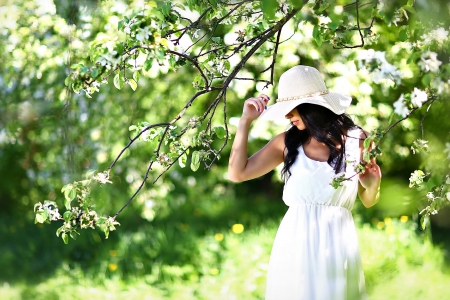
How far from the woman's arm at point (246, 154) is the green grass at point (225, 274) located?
165cm

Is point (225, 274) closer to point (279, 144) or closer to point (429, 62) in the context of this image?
point (279, 144)

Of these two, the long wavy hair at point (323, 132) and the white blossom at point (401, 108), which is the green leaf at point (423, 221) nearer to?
the long wavy hair at point (323, 132)

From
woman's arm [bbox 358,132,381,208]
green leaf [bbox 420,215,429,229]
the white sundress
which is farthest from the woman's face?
green leaf [bbox 420,215,429,229]

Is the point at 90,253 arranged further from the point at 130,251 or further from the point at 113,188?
→ the point at 113,188

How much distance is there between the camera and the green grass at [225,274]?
4.05 meters

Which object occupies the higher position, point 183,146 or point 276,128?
point 276,128

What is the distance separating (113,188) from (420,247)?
2.70 metres

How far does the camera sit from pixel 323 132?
231cm

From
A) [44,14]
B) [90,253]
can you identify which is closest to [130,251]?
[90,253]

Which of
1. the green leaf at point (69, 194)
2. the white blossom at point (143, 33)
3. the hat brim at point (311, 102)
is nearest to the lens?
the white blossom at point (143, 33)

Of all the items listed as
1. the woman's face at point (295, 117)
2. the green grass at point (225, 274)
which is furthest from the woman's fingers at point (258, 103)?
the green grass at point (225, 274)

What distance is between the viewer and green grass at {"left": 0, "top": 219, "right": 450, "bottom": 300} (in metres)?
4.05

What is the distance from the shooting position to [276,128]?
4965 millimetres

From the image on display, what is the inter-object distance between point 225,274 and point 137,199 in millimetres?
1797
